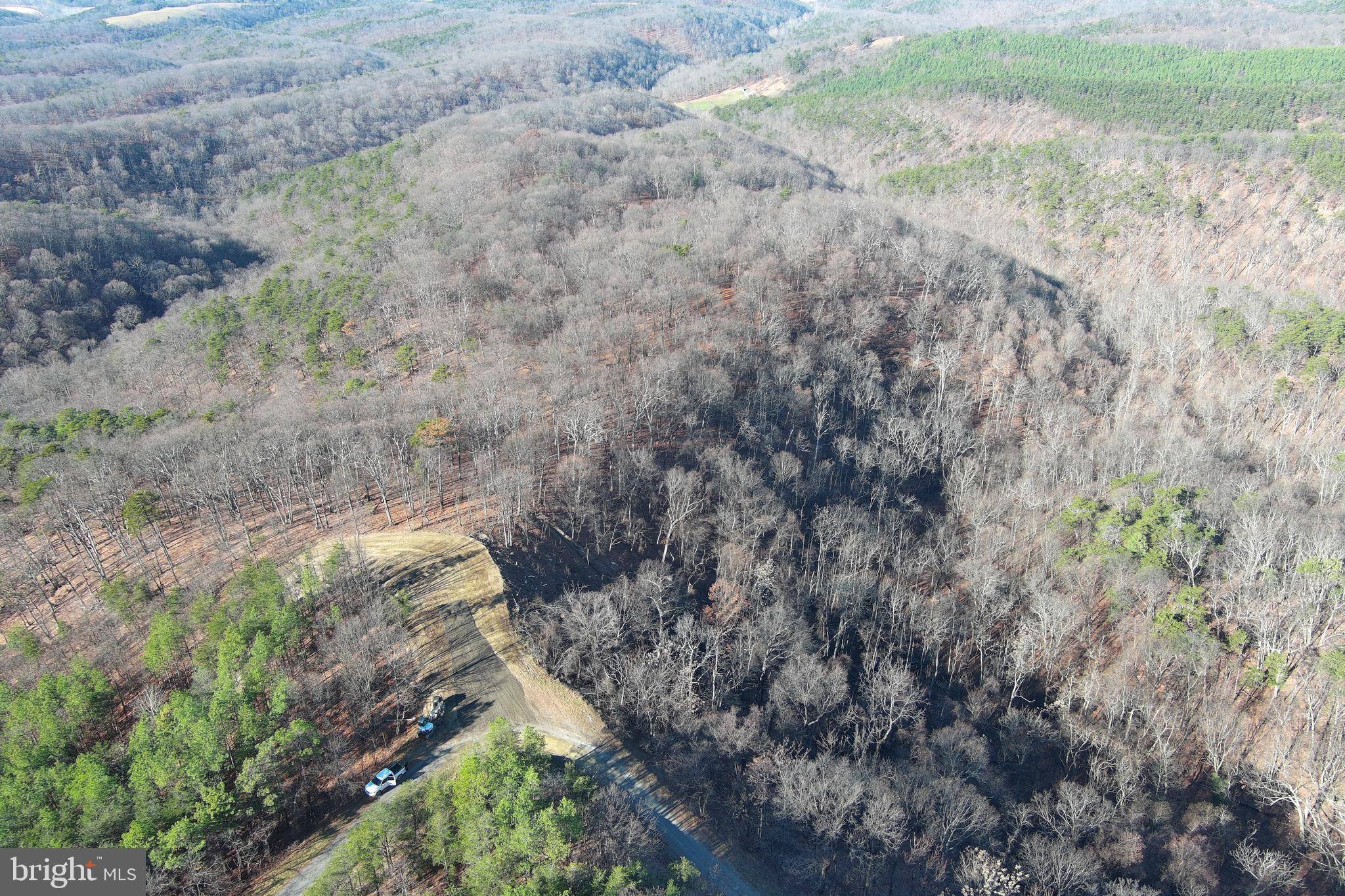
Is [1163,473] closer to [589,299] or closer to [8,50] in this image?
[589,299]

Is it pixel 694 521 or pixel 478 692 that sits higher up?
pixel 478 692

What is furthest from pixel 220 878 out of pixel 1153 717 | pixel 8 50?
pixel 8 50

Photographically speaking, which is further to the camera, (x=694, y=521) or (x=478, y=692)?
(x=694, y=521)
